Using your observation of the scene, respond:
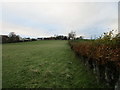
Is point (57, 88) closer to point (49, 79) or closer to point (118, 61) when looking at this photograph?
point (49, 79)

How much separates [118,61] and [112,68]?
0.53 m

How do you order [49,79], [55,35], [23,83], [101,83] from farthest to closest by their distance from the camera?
[55,35] → [49,79] → [23,83] → [101,83]

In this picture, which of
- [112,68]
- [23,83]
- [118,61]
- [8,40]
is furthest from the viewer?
[8,40]

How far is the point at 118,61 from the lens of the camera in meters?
2.91

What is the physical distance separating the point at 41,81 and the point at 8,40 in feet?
121

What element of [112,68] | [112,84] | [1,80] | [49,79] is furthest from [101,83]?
[1,80]

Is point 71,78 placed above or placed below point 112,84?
below

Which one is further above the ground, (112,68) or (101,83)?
(112,68)

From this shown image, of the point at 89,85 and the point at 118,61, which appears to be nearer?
the point at 118,61

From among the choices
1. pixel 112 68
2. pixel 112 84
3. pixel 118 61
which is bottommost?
pixel 112 84

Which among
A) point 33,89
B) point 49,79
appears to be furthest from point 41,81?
point 33,89

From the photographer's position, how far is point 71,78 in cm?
549

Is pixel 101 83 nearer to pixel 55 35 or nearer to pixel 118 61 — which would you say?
pixel 118 61

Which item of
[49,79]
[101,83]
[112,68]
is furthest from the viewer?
[49,79]
